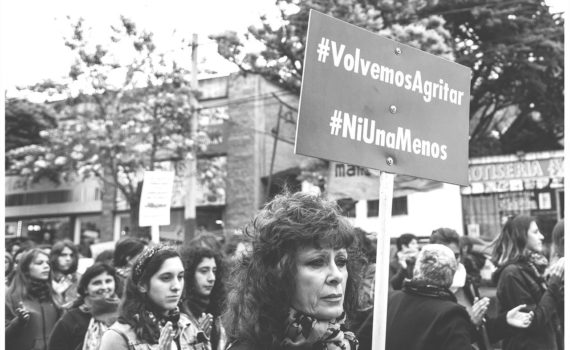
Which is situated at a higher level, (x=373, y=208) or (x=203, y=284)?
(x=373, y=208)

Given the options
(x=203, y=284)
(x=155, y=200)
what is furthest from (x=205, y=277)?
(x=155, y=200)

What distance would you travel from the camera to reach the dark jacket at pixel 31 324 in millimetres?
5426

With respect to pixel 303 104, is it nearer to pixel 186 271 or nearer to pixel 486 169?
pixel 186 271

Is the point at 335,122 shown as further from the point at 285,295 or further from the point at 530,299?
the point at 530,299

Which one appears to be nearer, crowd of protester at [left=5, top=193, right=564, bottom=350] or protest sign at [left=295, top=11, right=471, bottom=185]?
crowd of protester at [left=5, top=193, right=564, bottom=350]

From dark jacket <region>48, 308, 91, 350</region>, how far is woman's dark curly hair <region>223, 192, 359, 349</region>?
2.74 meters

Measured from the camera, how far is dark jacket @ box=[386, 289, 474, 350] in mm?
3658

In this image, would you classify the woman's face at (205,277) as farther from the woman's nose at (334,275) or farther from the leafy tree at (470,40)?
the leafy tree at (470,40)

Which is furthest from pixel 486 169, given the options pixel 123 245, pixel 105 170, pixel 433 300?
pixel 433 300

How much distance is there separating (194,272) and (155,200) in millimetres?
3980

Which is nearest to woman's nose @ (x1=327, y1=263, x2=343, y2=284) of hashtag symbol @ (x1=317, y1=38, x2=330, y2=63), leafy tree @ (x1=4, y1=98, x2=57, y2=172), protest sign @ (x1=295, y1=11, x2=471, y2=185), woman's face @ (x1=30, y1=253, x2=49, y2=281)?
protest sign @ (x1=295, y1=11, x2=471, y2=185)

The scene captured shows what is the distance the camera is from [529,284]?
492 cm

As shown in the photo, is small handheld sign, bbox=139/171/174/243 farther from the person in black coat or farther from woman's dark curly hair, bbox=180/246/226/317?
the person in black coat

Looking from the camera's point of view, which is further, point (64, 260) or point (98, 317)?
point (64, 260)
